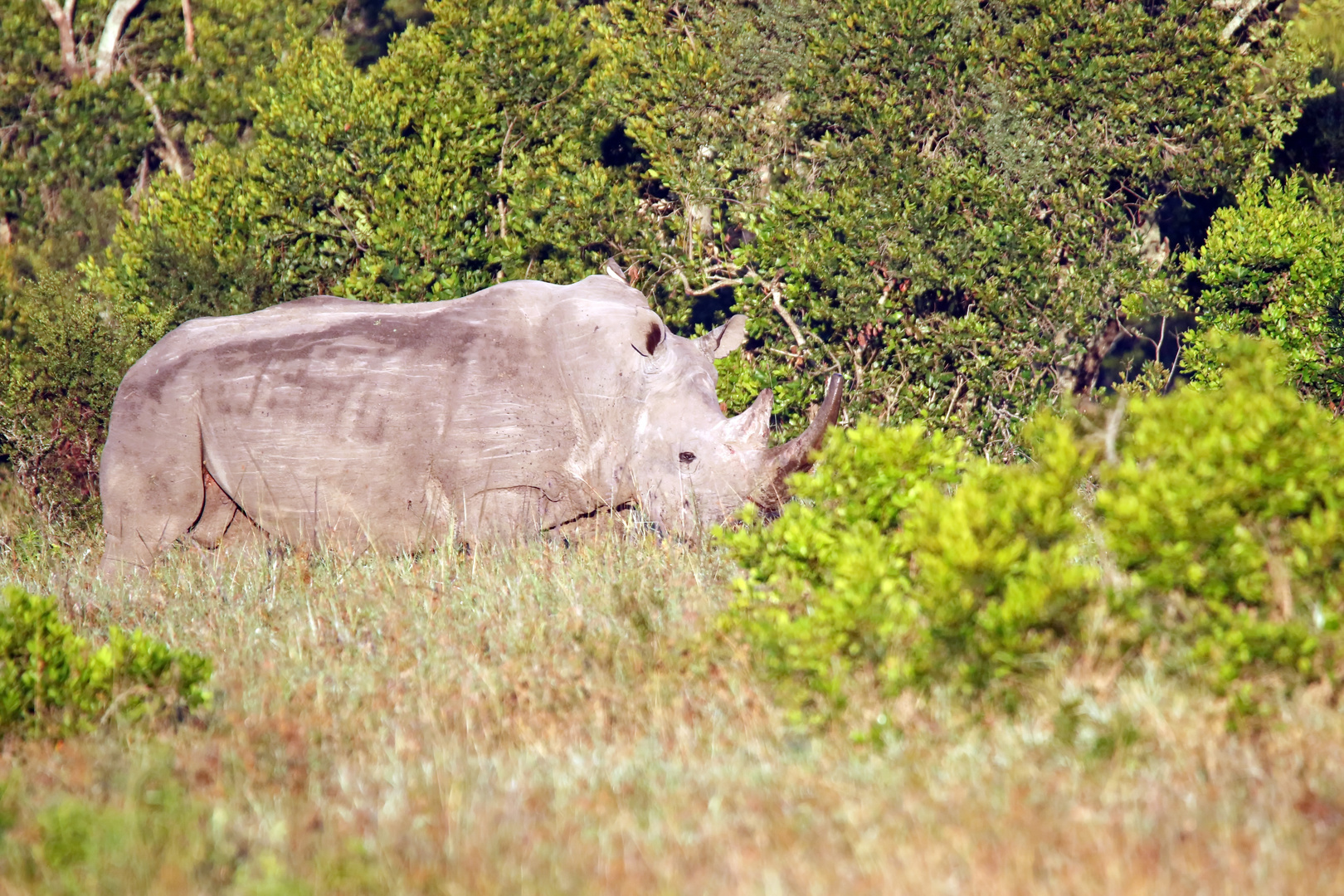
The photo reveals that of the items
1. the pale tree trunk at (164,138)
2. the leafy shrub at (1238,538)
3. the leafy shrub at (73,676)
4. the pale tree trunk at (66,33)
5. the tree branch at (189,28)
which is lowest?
the pale tree trunk at (164,138)

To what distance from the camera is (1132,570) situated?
434 cm

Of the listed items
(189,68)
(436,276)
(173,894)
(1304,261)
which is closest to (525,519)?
(436,276)

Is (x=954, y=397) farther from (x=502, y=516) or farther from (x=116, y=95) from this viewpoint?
(x=116, y=95)

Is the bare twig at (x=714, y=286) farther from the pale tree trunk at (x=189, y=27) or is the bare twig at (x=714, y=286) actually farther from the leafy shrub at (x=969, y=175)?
the pale tree trunk at (x=189, y=27)

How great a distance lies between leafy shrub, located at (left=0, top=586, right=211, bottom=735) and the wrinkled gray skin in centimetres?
237

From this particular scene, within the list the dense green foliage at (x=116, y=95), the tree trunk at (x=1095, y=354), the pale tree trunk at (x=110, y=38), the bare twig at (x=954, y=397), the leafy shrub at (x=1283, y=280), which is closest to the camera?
the leafy shrub at (x=1283, y=280)

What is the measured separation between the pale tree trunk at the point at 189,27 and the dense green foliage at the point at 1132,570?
54.4ft

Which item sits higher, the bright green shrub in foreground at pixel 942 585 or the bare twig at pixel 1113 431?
the bare twig at pixel 1113 431

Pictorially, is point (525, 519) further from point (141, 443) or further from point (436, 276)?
point (436, 276)

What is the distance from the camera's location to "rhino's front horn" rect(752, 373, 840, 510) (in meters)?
7.19

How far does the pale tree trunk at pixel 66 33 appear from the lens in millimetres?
17797

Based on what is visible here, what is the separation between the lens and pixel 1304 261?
9.36 metres

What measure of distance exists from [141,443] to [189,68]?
12.3 meters

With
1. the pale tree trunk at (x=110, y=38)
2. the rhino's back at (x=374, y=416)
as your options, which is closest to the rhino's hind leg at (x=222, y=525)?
the rhino's back at (x=374, y=416)
